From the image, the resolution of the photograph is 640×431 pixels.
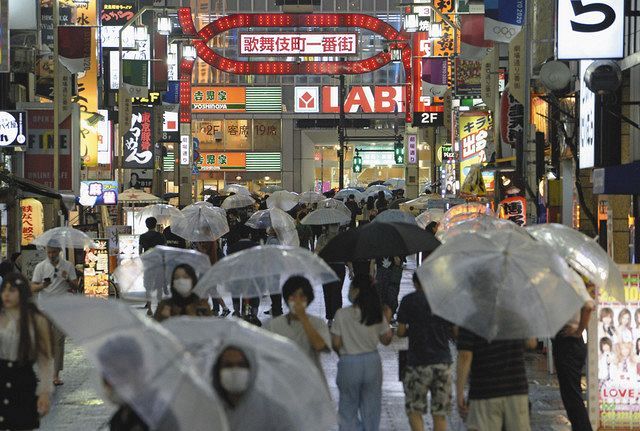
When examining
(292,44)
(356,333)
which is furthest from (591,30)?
(292,44)

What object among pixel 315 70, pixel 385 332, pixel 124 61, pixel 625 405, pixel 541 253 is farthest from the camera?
pixel 315 70

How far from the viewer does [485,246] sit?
816cm

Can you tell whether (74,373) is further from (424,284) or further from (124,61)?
(124,61)

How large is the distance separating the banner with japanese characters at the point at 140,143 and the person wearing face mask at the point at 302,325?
102ft

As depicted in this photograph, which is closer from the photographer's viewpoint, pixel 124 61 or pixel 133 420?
pixel 133 420

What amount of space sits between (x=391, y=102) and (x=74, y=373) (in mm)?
61035

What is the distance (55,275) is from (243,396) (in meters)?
8.82

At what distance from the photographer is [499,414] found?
27.0 feet

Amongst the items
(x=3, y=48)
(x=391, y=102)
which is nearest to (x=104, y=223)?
(x=3, y=48)

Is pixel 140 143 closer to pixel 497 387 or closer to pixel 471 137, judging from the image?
pixel 471 137

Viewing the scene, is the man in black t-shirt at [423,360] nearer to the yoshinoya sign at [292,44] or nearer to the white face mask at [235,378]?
the white face mask at [235,378]

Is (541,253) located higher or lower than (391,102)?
lower

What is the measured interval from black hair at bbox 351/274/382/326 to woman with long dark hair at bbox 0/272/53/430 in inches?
93.0

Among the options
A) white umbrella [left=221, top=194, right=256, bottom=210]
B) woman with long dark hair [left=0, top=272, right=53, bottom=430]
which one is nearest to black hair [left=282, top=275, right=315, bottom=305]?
woman with long dark hair [left=0, top=272, right=53, bottom=430]
